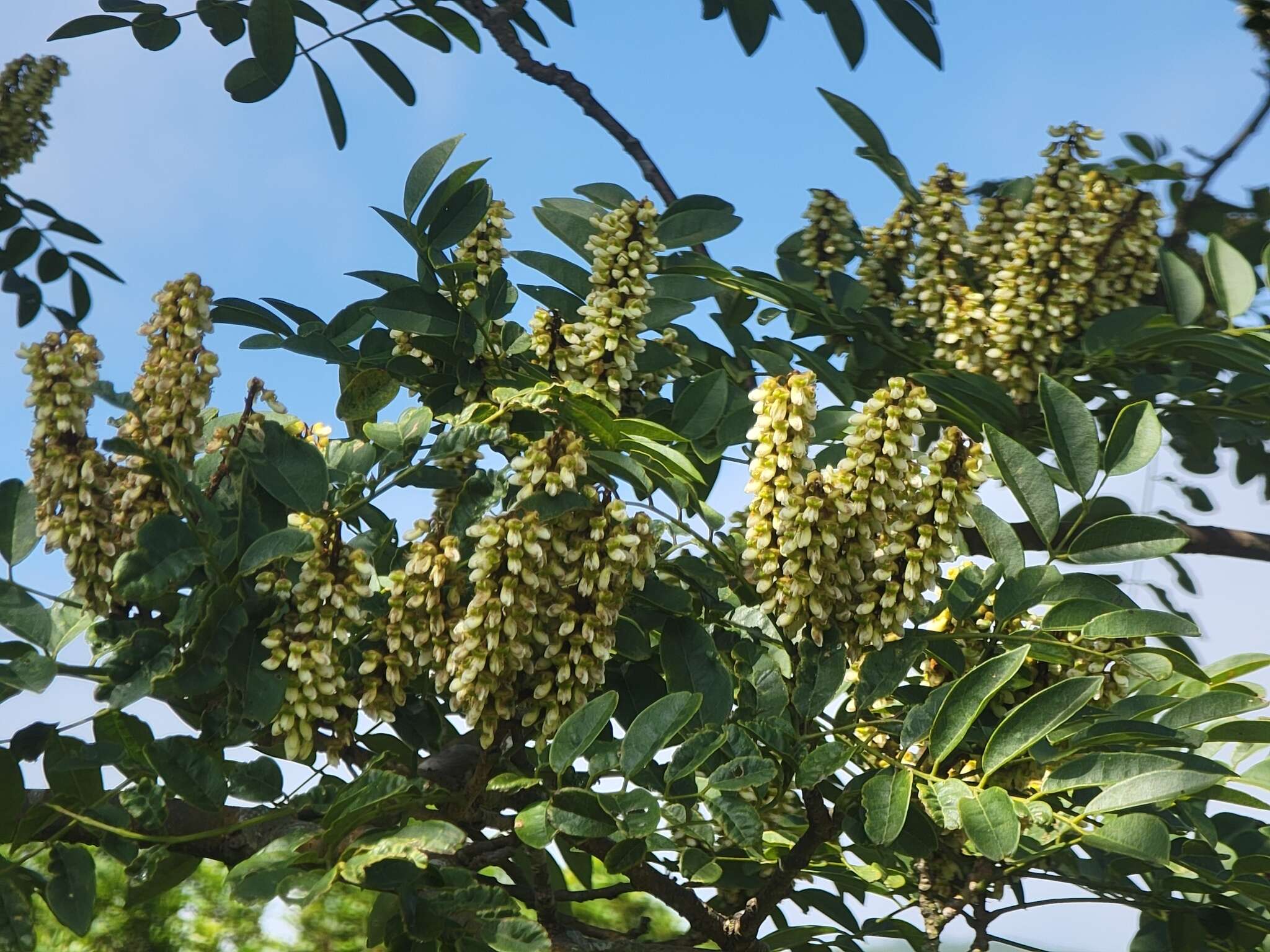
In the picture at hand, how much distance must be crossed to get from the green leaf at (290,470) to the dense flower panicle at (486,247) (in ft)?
0.96

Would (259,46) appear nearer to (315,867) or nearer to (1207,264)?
(315,867)

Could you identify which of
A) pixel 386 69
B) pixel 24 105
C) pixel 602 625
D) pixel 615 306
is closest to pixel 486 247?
pixel 615 306

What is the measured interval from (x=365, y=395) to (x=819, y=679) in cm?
46

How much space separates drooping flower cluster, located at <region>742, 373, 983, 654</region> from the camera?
84 cm

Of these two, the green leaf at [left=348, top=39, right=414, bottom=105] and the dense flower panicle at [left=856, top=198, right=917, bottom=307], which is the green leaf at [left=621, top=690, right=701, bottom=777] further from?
the green leaf at [left=348, top=39, right=414, bottom=105]

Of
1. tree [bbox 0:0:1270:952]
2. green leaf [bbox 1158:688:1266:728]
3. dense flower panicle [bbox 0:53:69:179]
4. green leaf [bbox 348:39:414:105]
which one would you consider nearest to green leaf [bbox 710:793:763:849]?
tree [bbox 0:0:1270:952]

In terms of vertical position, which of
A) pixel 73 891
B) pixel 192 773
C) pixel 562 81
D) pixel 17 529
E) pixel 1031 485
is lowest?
pixel 73 891

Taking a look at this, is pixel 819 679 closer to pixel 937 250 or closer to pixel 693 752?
pixel 693 752

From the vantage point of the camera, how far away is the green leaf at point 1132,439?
3.26 feet

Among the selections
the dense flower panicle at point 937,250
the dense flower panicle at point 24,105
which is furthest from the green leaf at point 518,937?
the dense flower panicle at point 24,105

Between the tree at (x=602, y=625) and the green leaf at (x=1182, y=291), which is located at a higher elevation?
the green leaf at (x=1182, y=291)

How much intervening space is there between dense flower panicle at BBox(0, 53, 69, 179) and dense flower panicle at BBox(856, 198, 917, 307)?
182 cm

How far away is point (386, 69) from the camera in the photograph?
5.14 ft

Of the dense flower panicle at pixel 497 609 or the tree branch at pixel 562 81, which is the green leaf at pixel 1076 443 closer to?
the dense flower panicle at pixel 497 609
